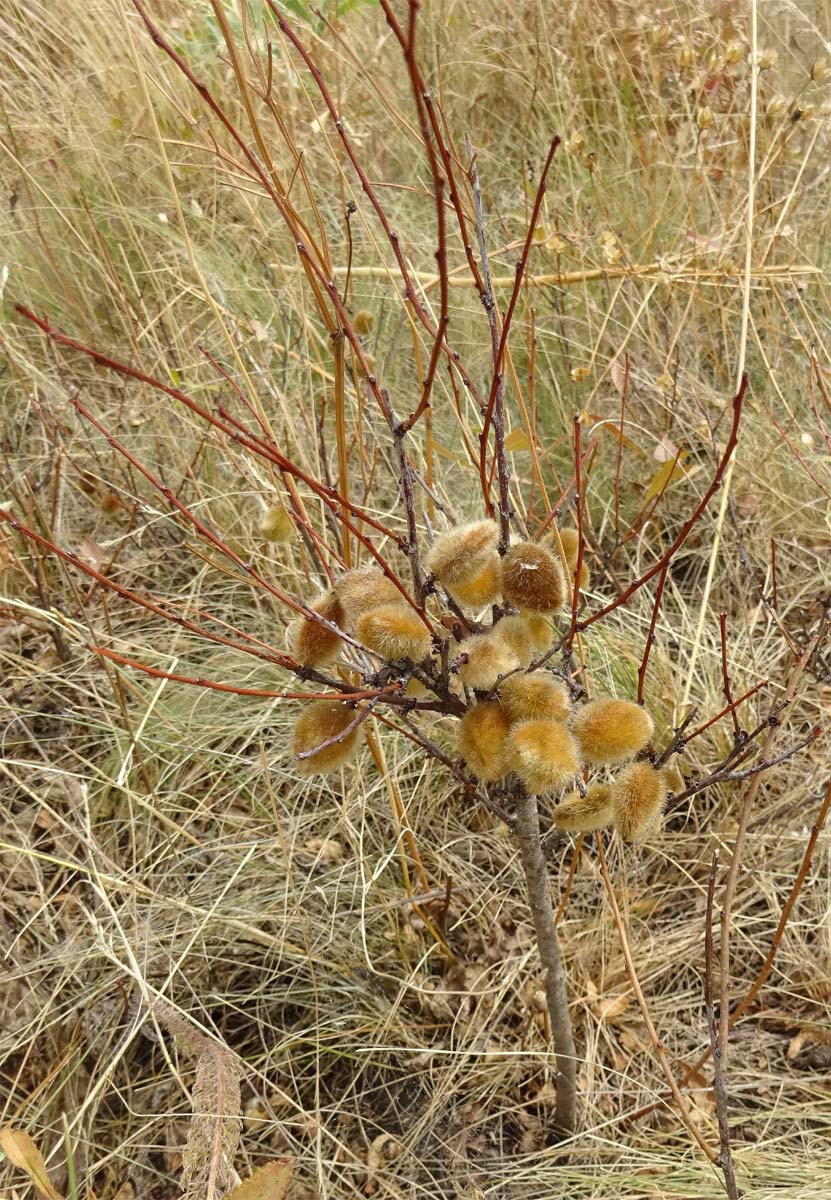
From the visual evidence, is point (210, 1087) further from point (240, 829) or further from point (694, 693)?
point (694, 693)

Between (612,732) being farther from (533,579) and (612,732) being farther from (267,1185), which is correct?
(267,1185)

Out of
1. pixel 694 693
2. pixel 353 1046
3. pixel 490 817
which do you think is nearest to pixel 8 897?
pixel 353 1046

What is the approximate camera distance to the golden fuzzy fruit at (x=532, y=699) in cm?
79

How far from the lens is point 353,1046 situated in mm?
1306

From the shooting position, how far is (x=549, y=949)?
1081 mm

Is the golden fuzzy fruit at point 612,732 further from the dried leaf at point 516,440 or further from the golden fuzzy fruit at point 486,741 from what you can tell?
the dried leaf at point 516,440

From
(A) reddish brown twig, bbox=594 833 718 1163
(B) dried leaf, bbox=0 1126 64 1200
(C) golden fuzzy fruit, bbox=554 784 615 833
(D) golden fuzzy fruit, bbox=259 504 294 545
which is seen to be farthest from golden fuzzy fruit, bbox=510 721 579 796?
(B) dried leaf, bbox=0 1126 64 1200

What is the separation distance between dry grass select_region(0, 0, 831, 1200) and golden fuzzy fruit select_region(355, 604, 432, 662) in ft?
0.79

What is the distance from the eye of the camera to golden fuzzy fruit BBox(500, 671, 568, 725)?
2.60 ft

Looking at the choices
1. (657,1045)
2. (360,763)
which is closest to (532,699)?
(657,1045)

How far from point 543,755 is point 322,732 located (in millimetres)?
196

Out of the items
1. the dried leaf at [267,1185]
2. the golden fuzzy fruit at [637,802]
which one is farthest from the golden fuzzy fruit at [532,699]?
the dried leaf at [267,1185]

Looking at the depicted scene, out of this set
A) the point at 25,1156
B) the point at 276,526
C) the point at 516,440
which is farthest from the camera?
the point at 516,440

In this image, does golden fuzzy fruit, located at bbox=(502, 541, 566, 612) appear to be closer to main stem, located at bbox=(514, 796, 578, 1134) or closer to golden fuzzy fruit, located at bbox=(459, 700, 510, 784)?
golden fuzzy fruit, located at bbox=(459, 700, 510, 784)
